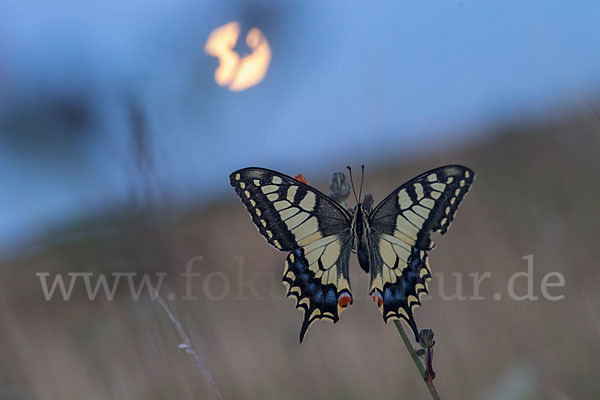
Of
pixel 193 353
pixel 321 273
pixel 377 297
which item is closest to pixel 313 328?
pixel 321 273

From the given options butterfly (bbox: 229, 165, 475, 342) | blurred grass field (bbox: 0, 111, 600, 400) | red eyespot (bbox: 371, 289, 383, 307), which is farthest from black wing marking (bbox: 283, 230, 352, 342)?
blurred grass field (bbox: 0, 111, 600, 400)

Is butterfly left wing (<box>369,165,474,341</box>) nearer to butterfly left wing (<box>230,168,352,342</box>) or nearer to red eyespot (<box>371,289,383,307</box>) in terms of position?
red eyespot (<box>371,289,383,307</box>)

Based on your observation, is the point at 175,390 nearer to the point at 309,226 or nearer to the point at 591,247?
the point at 309,226

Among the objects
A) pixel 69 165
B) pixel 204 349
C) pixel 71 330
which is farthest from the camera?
pixel 71 330

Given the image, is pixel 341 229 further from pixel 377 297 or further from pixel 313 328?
pixel 313 328

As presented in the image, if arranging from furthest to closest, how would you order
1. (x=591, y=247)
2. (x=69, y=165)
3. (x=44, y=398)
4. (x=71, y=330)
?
(x=591, y=247), (x=71, y=330), (x=44, y=398), (x=69, y=165)

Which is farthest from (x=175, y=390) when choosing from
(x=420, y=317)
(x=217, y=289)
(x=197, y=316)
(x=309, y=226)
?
(x=217, y=289)
